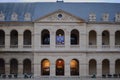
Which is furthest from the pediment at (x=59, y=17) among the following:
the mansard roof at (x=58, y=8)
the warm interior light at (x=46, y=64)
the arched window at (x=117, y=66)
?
the arched window at (x=117, y=66)

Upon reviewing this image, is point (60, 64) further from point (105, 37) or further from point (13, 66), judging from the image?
point (105, 37)

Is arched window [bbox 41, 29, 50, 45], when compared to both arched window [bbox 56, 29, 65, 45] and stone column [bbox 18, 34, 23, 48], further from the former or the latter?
stone column [bbox 18, 34, 23, 48]

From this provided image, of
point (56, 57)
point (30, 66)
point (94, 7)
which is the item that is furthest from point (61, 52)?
point (94, 7)

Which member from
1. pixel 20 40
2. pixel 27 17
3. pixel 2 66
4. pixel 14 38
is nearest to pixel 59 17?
pixel 27 17

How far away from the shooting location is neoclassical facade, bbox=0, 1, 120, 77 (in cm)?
8106

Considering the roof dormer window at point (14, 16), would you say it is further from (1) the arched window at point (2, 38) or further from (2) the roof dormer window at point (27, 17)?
(1) the arched window at point (2, 38)

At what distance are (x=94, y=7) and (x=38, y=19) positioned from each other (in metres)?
12.3

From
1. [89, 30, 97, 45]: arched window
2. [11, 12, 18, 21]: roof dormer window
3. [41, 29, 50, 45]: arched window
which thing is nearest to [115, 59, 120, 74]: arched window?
[89, 30, 97, 45]: arched window

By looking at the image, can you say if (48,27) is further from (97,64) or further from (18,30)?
(97,64)

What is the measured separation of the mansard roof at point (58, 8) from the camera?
84.4 metres

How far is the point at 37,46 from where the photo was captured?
81.4 m

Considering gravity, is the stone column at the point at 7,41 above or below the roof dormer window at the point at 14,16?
below

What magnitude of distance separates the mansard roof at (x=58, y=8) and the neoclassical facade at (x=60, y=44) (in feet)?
1.69

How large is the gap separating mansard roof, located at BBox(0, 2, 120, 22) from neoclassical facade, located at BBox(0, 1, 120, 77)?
0.52 meters
